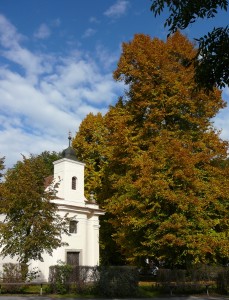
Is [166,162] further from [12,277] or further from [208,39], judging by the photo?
[208,39]

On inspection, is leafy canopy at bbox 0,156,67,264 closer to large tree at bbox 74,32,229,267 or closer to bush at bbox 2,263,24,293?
bush at bbox 2,263,24,293

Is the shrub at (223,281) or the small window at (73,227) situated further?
the small window at (73,227)

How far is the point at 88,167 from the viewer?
118ft

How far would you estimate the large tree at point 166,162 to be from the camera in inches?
867

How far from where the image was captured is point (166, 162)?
22891 mm

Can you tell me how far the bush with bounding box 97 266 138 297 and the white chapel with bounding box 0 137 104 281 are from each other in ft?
33.2

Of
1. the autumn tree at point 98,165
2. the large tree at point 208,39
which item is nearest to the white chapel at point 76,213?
the autumn tree at point 98,165

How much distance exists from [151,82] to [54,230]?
11473 millimetres

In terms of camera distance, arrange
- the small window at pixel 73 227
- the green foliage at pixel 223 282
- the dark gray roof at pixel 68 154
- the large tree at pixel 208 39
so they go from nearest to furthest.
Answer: the large tree at pixel 208 39 → the green foliage at pixel 223 282 → the small window at pixel 73 227 → the dark gray roof at pixel 68 154

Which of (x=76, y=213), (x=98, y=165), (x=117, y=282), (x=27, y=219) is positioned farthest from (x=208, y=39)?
(x=98, y=165)

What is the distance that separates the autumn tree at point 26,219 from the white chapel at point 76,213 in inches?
262

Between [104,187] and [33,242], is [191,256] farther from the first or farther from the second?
[104,187]

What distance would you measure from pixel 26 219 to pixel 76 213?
886 centimetres

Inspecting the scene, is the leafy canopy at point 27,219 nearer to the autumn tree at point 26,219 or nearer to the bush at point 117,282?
the autumn tree at point 26,219
